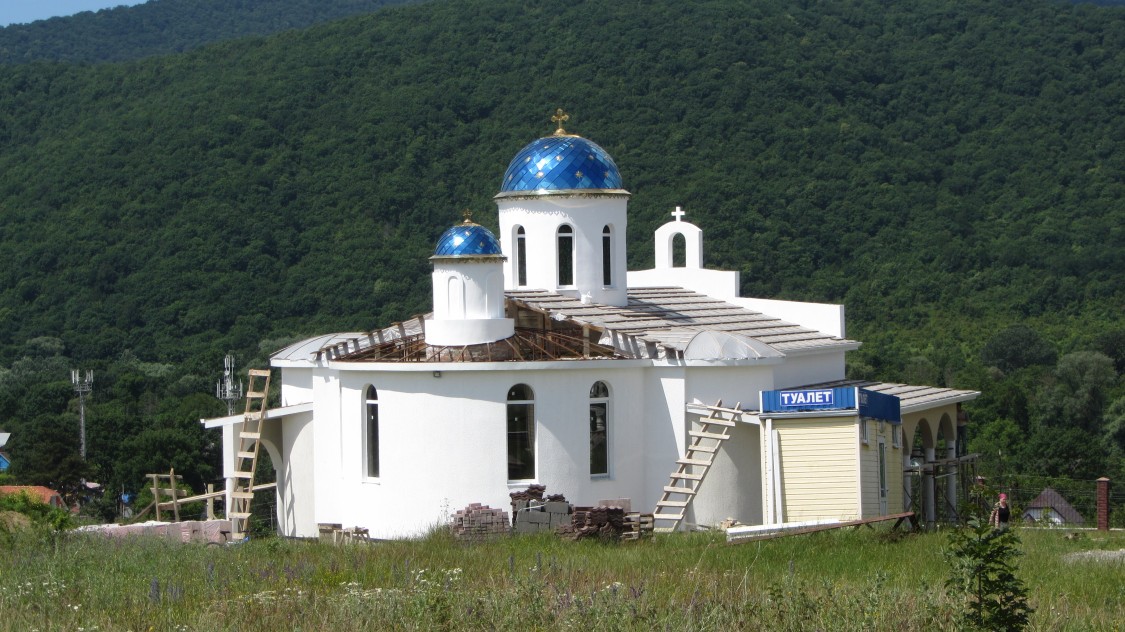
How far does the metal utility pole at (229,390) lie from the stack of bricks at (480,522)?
98.3ft

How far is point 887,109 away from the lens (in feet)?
312

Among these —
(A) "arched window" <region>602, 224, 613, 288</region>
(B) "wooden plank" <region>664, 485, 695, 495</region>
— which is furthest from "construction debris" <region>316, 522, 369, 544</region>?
(A) "arched window" <region>602, 224, 613, 288</region>

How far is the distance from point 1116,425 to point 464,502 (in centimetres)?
3642

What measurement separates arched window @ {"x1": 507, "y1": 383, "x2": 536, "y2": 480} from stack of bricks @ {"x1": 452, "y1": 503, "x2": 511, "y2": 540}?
154 centimetres

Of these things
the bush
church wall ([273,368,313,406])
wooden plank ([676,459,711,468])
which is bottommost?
the bush

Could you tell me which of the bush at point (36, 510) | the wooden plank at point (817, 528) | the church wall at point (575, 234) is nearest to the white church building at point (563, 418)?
the church wall at point (575, 234)

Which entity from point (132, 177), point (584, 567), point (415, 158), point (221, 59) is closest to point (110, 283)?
point (132, 177)

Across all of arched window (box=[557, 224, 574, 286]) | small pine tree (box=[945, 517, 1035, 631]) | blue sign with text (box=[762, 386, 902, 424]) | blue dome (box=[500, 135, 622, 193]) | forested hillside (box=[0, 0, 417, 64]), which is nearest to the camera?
small pine tree (box=[945, 517, 1035, 631])

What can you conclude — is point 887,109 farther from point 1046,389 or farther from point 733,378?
point 733,378

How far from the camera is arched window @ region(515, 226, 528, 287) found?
106ft

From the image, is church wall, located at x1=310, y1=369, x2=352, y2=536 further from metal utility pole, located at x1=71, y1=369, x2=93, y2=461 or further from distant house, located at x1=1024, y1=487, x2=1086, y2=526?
metal utility pole, located at x1=71, y1=369, x2=93, y2=461

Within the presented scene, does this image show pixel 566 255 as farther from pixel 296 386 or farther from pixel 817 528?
pixel 817 528

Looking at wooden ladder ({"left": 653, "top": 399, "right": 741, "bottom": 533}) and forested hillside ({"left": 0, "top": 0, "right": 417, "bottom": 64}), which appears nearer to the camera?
wooden ladder ({"left": 653, "top": 399, "right": 741, "bottom": 533})

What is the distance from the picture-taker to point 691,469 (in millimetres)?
28141
